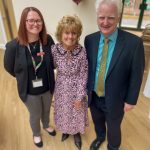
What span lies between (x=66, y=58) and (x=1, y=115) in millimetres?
1528

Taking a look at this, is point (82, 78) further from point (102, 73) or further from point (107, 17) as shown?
point (107, 17)

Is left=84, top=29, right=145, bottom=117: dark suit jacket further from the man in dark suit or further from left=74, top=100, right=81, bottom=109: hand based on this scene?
left=74, top=100, right=81, bottom=109: hand

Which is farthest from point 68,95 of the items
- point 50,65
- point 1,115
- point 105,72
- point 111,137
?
point 1,115

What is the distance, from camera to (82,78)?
1613mm

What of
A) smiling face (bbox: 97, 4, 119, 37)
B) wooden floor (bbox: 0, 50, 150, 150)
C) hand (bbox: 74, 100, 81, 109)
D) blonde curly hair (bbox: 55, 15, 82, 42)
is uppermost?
smiling face (bbox: 97, 4, 119, 37)

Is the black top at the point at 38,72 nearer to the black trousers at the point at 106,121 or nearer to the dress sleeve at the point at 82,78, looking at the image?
the dress sleeve at the point at 82,78

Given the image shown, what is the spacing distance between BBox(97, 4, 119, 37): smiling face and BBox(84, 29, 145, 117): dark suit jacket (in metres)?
0.11

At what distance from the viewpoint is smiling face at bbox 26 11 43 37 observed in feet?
4.71

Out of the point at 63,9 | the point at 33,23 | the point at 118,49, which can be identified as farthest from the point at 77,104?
the point at 63,9

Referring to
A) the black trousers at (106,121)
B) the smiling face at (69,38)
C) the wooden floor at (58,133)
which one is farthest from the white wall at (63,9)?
the black trousers at (106,121)

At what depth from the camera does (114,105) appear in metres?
1.54

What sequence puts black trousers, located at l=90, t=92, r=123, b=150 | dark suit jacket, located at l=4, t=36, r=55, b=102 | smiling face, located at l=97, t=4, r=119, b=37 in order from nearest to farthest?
1. smiling face, located at l=97, t=4, r=119, b=37
2. dark suit jacket, located at l=4, t=36, r=55, b=102
3. black trousers, located at l=90, t=92, r=123, b=150

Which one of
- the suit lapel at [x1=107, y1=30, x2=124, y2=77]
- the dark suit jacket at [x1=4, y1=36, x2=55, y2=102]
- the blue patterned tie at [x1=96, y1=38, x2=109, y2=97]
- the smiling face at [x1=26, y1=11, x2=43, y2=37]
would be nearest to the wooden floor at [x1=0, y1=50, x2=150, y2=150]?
the dark suit jacket at [x1=4, y1=36, x2=55, y2=102]

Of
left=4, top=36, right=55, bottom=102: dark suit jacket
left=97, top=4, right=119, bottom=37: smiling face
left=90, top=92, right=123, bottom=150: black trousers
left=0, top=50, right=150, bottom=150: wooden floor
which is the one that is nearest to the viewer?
left=97, top=4, right=119, bottom=37: smiling face
